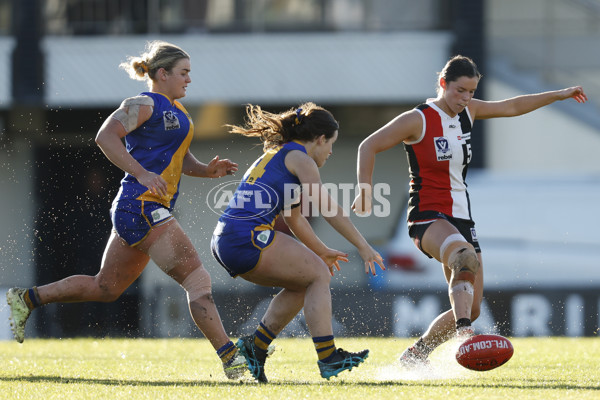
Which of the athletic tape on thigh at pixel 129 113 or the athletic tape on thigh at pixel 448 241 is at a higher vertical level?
the athletic tape on thigh at pixel 129 113

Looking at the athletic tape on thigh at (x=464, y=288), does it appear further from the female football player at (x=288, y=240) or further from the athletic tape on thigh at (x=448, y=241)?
the female football player at (x=288, y=240)

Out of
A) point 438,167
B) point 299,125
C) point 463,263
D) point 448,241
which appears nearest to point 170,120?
point 299,125

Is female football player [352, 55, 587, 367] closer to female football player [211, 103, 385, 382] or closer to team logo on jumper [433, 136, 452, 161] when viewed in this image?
team logo on jumper [433, 136, 452, 161]

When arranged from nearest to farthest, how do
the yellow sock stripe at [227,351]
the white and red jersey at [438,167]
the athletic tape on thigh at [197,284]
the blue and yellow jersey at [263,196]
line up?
the blue and yellow jersey at [263,196], the yellow sock stripe at [227,351], the athletic tape on thigh at [197,284], the white and red jersey at [438,167]

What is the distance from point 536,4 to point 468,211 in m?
11.3

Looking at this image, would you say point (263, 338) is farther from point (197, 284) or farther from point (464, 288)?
point (464, 288)

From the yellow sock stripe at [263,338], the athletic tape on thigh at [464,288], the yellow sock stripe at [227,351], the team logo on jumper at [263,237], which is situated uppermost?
the team logo on jumper at [263,237]

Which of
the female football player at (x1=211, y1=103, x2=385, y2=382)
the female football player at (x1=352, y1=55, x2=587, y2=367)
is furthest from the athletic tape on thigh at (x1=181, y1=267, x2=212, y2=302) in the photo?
the female football player at (x1=352, y1=55, x2=587, y2=367)

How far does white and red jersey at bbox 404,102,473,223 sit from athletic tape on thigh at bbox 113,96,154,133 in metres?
1.70

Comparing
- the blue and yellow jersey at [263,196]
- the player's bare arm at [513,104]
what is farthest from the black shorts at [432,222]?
the blue and yellow jersey at [263,196]

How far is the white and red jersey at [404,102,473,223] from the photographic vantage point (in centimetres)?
650

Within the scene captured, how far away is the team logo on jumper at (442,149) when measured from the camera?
21.3ft

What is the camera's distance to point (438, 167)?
6.54 m

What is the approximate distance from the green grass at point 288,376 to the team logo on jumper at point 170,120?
150 centimetres
